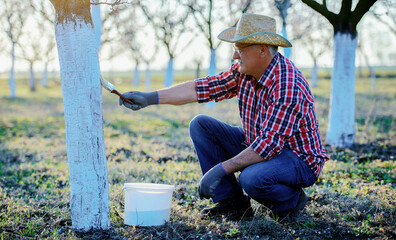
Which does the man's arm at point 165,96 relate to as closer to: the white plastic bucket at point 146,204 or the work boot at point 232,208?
the white plastic bucket at point 146,204

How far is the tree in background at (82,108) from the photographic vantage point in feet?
8.34

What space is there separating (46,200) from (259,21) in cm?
266

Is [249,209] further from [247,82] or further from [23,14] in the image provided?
[23,14]

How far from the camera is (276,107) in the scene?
9.03ft

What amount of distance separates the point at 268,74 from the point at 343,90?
431 centimetres

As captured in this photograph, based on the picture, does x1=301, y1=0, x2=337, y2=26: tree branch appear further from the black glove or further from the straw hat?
the black glove

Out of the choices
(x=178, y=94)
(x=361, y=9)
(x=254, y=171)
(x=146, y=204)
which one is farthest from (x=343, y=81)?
(x=146, y=204)

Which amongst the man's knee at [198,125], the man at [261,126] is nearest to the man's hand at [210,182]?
the man at [261,126]

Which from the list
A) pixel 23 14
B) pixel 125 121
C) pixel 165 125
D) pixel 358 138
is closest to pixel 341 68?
pixel 358 138

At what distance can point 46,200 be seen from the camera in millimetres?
3719

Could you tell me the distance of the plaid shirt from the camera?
8.99 feet

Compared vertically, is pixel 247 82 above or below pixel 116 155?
above

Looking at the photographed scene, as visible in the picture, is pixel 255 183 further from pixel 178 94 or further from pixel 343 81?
pixel 343 81

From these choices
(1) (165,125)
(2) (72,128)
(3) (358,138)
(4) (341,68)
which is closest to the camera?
(2) (72,128)
